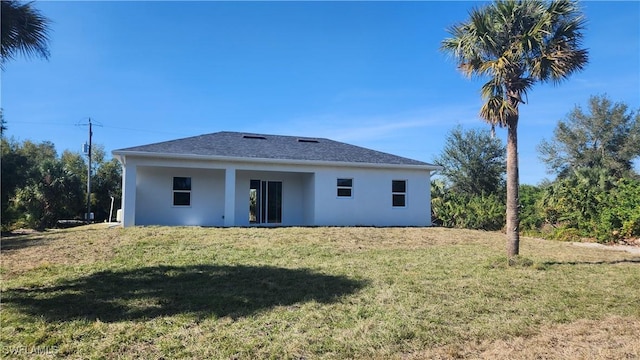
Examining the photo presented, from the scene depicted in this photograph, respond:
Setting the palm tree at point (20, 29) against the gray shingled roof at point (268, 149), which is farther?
the gray shingled roof at point (268, 149)

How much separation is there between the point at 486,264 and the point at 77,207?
25.4 meters

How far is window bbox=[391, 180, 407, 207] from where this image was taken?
19.4m

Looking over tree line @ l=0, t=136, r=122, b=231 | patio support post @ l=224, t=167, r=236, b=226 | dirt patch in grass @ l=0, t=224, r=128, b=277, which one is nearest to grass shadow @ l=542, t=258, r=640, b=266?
dirt patch in grass @ l=0, t=224, r=128, b=277

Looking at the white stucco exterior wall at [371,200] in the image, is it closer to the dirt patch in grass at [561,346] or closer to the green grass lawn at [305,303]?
the green grass lawn at [305,303]

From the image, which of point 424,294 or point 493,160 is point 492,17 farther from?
point 493,160

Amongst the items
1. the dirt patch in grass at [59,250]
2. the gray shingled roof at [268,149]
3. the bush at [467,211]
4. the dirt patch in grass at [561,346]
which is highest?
the gray shingled roof at [268,149]

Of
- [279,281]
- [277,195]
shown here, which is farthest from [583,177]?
[279,281]

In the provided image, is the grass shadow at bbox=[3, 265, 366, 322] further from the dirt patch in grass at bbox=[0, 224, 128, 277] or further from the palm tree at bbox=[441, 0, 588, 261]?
the palm tree at bbox=[441, 0, 588, 261]

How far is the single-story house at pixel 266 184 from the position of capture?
54.3 ft

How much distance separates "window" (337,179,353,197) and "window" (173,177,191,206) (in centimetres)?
635

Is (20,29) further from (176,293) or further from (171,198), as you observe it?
(171,198)

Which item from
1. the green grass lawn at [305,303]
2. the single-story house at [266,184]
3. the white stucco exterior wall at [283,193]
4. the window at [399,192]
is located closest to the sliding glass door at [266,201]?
the single-story house at [266,184]

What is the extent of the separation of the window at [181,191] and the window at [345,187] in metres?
6.35

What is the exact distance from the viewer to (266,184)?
19.1m
